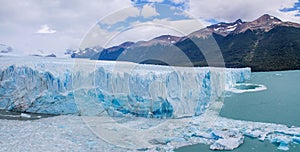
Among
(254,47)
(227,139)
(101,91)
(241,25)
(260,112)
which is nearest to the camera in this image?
(227,139)

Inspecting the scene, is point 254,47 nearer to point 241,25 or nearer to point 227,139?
point 241,25

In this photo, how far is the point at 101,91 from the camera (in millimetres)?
8242

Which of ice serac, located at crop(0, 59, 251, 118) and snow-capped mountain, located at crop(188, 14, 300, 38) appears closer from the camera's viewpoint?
ice serac, located at crop(0, 59, 251, 118)

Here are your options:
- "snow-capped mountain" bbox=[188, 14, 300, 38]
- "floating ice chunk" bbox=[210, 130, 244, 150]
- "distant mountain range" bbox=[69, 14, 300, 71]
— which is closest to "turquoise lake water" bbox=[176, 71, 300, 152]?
"floating ice chunk" bbox=[210, 130, 244, 150]

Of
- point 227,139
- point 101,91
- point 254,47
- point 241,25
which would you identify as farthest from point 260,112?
point 241,25

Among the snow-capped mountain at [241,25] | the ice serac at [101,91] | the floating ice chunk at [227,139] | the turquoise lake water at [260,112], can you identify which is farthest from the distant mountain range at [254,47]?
the floating ice chunk at [227,139]

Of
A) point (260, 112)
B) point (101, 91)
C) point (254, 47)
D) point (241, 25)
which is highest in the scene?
point (241, 25)

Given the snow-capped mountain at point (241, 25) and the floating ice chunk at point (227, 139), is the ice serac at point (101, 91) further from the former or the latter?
the snow-capped mountain at point (241, 25)

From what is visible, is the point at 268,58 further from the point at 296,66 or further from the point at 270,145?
the point at 270,145

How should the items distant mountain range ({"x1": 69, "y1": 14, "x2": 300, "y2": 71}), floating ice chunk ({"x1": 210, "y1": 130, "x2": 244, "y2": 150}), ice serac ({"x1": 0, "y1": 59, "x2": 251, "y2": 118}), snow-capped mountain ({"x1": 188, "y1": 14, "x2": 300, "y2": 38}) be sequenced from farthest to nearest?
snow-capped mountain ({"x1": 188, "y1": 14, "x2": 300, "y2": 38}) < distant mountain range ({"x1": 69, "y1": 14, "x2": 300, "y2": 71}) < ice serac ({"x1": 0, "y1": 59, "x2": 251, "y2": 118}) < floating ice chunk ({"x1": 210, "y1": 130, "x2": 244, "y2": 150})

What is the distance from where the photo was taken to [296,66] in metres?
33.9

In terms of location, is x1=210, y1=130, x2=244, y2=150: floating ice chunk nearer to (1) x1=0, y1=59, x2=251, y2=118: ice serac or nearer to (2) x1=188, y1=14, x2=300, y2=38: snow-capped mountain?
(1) x1=0, y1=59, x2=251, y2=118: ice serac

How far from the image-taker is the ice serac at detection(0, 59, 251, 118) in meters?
7.79

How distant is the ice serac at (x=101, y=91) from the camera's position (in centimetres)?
779
